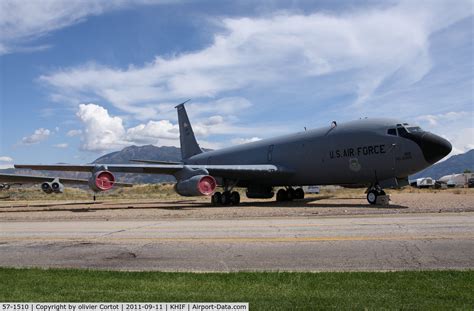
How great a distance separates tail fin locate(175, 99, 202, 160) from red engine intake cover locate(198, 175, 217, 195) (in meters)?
12.1

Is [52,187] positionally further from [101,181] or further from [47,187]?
[101,181]

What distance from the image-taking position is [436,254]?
9594 mm

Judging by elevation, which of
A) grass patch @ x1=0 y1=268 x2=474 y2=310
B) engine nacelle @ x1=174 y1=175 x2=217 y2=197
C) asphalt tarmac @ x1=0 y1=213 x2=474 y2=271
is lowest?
grass patch @ x1=0 y1=268 x2=474 y2=310

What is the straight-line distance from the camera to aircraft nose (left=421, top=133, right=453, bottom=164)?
22.3 meters

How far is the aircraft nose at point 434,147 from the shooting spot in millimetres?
22297

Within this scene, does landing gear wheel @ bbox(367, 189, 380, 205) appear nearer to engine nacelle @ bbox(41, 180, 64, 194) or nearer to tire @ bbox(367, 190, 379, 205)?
tire @ bbox(367, 190, 379, 205)

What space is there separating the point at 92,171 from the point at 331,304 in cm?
2423

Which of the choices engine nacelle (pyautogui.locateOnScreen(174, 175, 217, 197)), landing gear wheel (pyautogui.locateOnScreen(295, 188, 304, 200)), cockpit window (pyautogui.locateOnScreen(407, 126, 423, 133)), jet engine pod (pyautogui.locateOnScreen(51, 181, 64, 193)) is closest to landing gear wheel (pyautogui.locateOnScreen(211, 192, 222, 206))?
A: engine nacelle (pyautogui.locateOnScreen(174, 175, 217, 197))

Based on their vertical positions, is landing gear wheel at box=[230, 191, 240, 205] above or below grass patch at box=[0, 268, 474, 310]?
above

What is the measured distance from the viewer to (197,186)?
2694 centimetres

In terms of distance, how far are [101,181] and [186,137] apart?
46.1ft

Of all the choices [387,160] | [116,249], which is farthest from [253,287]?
[387,160]

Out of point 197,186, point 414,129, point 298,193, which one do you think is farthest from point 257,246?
point 298,193

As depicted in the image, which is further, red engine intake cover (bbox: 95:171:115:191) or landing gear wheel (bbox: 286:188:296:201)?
landing gear wheel (bbox: 286:188:296:201)
